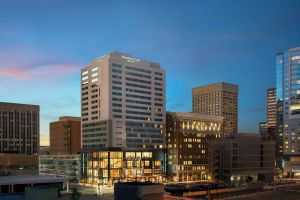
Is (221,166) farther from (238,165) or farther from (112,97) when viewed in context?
(112,97)

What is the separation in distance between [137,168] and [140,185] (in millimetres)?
123820

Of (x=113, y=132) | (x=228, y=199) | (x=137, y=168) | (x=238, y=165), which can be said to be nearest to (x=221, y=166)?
(x=238, y=165)

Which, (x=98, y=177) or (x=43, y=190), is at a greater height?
(x=43, y=190)

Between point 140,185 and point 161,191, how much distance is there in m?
5.51

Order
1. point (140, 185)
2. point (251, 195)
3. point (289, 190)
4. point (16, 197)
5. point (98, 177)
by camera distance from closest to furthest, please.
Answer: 1. point (140, 185)
2. point (16, 197)
3. point (251, 195)
4. point (289, 190)
5. point (98, 177)

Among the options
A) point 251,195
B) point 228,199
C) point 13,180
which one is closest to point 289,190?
point 251,195

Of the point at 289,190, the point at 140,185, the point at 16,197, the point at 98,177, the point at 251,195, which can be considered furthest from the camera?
the point at 98,177

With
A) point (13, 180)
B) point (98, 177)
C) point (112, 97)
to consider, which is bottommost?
point (98, 177)

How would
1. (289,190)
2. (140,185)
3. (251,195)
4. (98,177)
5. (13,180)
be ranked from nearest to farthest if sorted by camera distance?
(140,185), (13,180), (251,195), (289,190), (98,177)

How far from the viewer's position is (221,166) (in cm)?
19912

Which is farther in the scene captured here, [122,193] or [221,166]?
[221,166]

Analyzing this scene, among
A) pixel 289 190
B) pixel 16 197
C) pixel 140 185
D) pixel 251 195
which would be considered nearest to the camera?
pixel 140 185

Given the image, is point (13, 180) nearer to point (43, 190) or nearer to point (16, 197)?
point (16, 197)

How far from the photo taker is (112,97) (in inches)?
7844
